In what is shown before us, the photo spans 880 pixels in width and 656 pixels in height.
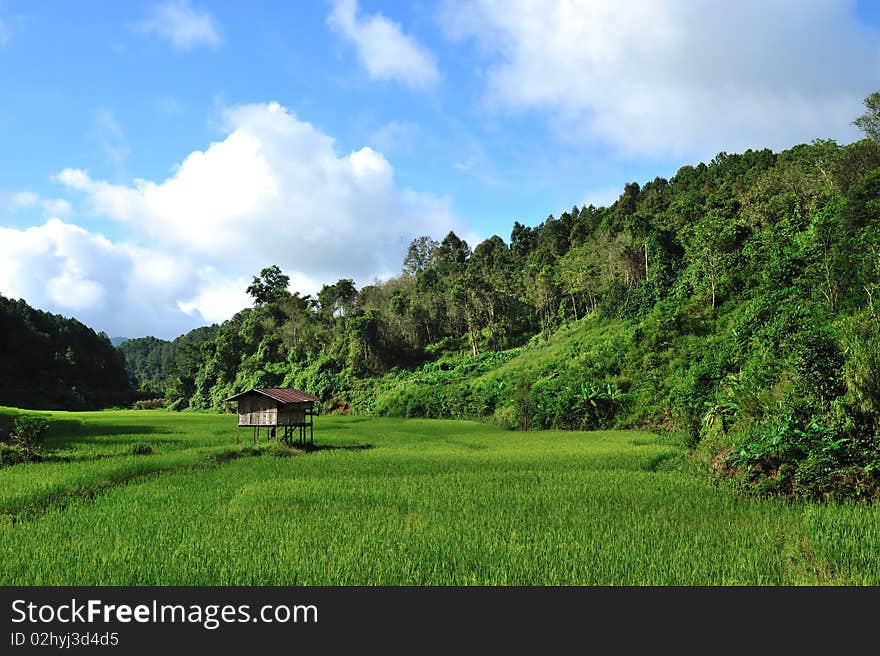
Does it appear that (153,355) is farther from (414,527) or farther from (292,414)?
(414,527)

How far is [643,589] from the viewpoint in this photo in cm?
504

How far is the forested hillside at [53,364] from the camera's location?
205ft

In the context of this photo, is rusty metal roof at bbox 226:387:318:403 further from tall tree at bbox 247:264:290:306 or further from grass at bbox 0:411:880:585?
tall tree at bbox 247:264:290:306

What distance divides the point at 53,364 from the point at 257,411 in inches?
2596

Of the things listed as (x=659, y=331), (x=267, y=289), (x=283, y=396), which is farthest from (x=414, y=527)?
(x=267, y=289)

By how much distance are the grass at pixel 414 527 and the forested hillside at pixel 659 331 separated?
214 centimetres

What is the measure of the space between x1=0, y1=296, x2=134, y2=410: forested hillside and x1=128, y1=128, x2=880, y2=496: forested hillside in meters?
14.8

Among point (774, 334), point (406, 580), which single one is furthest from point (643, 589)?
point (774, 334)

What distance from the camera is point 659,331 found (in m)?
30.3

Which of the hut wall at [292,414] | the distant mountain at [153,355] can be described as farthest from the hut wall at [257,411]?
the distant mountain at [153,355]

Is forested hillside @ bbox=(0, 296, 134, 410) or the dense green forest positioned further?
forested hillside @ bbox=(0, 296, 134, 410)

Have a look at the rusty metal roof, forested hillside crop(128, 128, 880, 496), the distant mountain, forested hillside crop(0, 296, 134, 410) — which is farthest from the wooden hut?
the distant mountain

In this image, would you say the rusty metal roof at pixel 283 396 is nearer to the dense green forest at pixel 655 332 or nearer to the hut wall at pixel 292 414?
the hut wall at pixel 292 414

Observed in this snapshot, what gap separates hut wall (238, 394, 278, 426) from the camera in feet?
66.2
